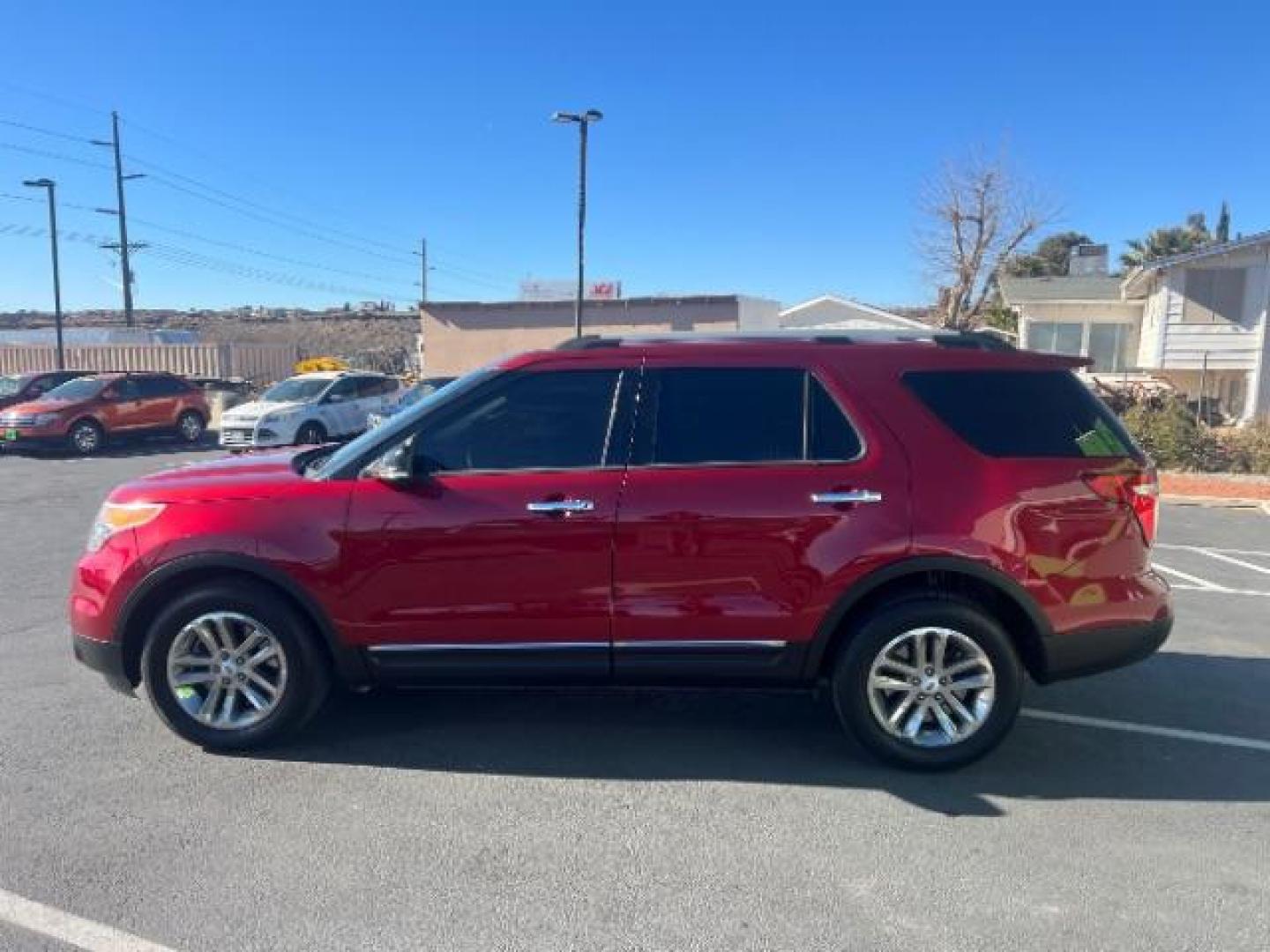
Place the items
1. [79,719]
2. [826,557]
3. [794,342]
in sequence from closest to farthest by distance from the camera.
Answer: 1. [826,557]
2. [794,342]
3. [79,719]

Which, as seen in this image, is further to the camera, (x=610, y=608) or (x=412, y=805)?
(x=610, y=608)

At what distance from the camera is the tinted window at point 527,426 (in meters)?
3.98

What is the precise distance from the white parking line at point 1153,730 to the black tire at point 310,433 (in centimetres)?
1507

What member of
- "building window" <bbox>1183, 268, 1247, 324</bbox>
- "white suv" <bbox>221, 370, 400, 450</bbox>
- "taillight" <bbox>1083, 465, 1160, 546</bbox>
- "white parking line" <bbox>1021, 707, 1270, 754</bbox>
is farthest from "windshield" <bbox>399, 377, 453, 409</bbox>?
"building window" <bbox>1183, 268, 1247, 324</bbox>

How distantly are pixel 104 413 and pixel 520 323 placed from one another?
61.9ft

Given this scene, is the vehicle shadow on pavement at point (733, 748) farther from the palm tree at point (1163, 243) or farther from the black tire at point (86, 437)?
the palm tree at point (1163, 243)

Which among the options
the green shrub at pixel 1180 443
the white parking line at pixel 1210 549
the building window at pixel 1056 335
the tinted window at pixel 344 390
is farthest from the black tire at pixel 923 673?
the building window at pixel 1056 335

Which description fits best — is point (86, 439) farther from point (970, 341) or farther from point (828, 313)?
point (828, 313)

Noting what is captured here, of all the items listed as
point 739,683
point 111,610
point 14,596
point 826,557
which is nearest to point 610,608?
point 739,683

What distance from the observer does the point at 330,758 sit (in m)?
4.05

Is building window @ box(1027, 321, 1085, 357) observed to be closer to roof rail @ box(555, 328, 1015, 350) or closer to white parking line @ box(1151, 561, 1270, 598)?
white parking line @ box(1151, 561, 1270, 598)

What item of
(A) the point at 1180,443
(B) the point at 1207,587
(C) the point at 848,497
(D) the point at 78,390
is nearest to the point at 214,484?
(C) the point at 848,497

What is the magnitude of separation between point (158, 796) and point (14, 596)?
420 cm

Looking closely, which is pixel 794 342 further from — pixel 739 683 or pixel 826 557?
pixel 739 683
